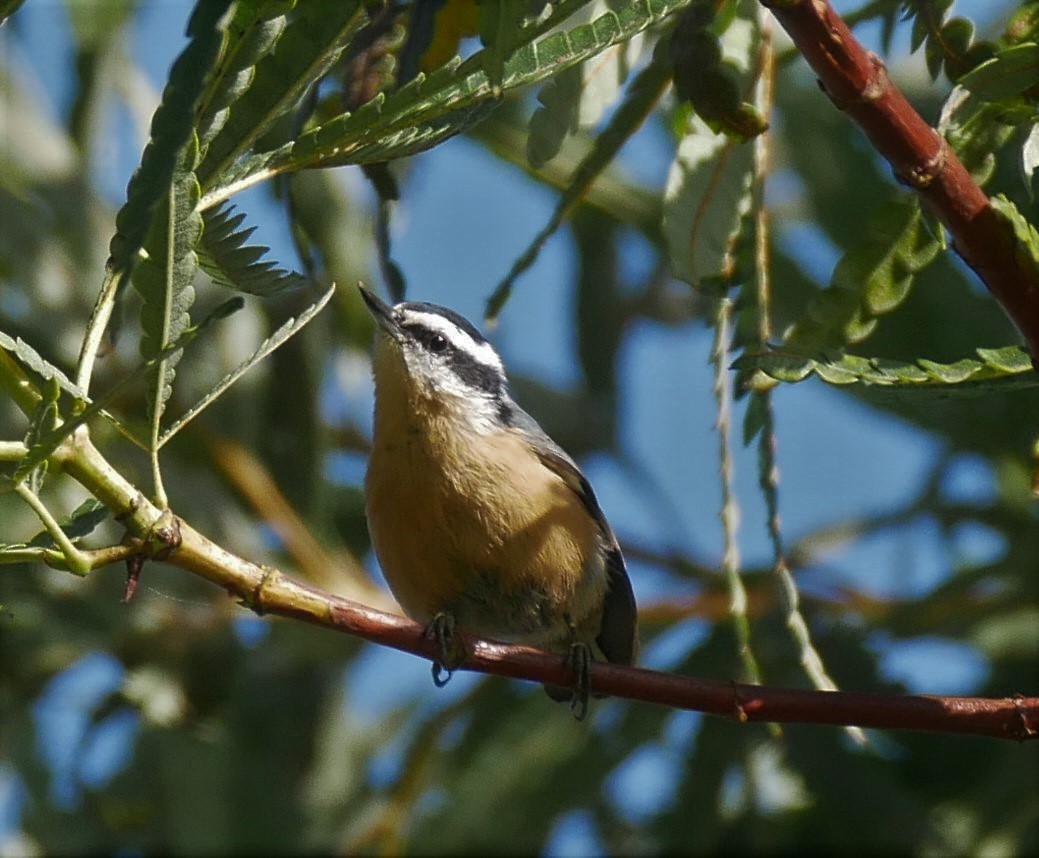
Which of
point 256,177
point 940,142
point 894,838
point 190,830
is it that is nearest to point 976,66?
point 940,142

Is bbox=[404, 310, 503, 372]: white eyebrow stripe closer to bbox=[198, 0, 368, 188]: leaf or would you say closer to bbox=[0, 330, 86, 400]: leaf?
bbox=[198, 0, 368, 188]: leaf

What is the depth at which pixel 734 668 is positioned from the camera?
4.08m

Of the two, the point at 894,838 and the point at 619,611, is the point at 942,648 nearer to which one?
the point at 894,838

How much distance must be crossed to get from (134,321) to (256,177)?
9.64 feet

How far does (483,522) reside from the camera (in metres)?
3.37

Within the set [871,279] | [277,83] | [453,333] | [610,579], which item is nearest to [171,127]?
[277,83]

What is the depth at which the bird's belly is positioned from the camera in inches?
133

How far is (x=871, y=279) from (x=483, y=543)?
1381mm

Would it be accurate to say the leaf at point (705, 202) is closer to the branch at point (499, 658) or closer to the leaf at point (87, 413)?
the branch at point (499, 658)

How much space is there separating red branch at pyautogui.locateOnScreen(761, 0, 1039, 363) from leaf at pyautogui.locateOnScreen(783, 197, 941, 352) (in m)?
0.38

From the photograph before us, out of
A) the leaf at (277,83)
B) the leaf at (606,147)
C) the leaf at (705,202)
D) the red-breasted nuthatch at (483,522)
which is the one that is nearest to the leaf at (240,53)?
the leaf at (277,83)

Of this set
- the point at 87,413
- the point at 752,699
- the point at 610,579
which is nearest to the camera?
the point at 87,413

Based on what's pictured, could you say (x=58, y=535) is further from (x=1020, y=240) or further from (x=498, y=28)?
(x=1020, y=240)

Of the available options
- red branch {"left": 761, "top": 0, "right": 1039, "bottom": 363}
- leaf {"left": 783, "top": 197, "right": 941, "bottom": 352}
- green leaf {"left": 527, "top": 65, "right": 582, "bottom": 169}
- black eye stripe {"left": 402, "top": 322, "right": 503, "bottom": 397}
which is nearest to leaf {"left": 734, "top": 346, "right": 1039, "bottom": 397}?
red branch {"left": 761, "top": 0, "right": 1039, "bottom": 363}
